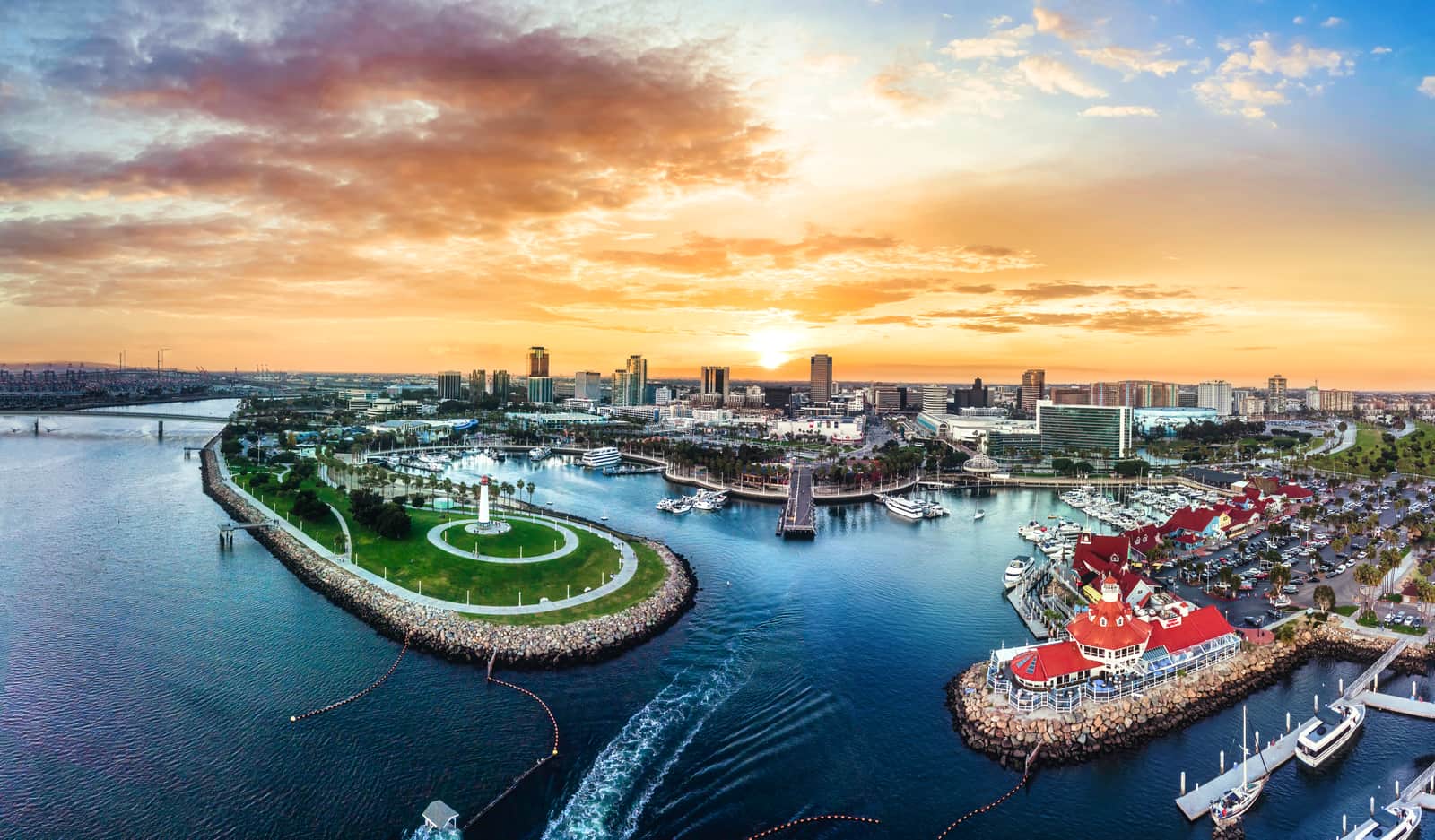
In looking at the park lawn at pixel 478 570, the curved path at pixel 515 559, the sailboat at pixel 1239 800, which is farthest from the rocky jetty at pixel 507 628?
the sailboat at pixel 1239 800

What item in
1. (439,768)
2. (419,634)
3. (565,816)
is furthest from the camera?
(419,634)

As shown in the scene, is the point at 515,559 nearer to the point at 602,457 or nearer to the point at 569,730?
the point at 569,730

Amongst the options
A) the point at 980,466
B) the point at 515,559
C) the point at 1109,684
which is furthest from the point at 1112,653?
the point at 980,466

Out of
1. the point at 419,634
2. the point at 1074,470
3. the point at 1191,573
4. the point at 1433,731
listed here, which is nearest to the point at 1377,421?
the point at 1074,470

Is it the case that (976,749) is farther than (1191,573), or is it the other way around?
(1191,573)

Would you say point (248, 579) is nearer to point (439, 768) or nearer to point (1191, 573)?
point (439, 768)

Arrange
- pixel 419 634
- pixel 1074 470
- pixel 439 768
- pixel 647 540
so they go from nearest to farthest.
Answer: pixel 439 768, pixel 419 634, pixel 647 540, pixel 1074 470
